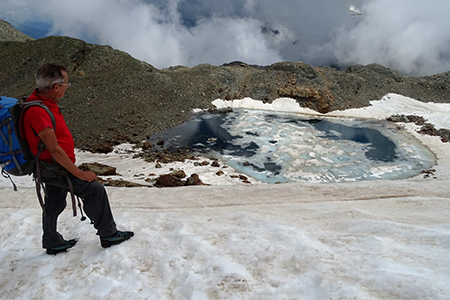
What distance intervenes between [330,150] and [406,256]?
17351mm

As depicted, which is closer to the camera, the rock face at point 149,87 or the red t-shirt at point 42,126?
the red t-shirt at point 42,126

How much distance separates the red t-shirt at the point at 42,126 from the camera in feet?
9.51

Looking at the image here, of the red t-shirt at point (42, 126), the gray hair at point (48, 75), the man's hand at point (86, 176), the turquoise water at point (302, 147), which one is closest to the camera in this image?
the red t-shirt at point (42, 126)

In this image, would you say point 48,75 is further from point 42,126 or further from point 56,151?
point 56,151

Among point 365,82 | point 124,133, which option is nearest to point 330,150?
point 124,133

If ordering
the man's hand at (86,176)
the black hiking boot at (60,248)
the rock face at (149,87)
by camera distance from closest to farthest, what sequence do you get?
the man's hand at (86,176) < the black hiking boot at (60,248) < the rock face at (149,87)

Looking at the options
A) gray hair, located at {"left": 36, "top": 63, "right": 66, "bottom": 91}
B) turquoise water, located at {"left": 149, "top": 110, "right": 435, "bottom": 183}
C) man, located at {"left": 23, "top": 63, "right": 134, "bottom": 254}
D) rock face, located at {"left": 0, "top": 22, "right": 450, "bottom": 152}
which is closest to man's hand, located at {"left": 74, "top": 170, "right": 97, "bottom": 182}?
man, located at {"left": 23, "top": 63, "right": 134, "bottom": 254}

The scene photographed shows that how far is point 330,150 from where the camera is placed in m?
19.6

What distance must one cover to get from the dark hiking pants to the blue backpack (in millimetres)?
205

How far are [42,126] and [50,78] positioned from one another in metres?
0.61

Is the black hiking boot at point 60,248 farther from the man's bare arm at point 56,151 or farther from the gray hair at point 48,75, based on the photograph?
the gray hair at point 48,75

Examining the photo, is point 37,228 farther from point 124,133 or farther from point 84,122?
point 84,122

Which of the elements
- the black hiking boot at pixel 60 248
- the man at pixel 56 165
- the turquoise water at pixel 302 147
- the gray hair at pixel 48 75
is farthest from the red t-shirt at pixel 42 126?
the turquoise water at pixel 302 147

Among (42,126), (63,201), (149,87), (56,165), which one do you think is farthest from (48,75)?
(149,87)
